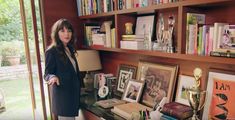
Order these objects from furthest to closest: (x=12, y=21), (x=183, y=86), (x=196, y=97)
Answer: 1. (x=12, y=21)
2. (x=183, y=86)
3. (x=196, y=97)

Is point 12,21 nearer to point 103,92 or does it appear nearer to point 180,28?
point 103,92

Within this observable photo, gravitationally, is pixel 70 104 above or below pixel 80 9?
below

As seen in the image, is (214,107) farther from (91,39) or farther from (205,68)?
(91,39)

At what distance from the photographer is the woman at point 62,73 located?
6.37 feet

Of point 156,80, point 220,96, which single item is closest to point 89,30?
point 156,80

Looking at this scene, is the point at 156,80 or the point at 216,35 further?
the point at 156,80

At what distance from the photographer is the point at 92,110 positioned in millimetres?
1989

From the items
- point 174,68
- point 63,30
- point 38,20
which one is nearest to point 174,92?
point 174,68

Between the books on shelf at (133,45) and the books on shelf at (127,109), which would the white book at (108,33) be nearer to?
the books on shelf at (133,45)

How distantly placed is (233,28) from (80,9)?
1.85 meters

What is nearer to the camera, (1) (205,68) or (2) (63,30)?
(1) (205,68)

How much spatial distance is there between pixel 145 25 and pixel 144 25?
0.05 ft

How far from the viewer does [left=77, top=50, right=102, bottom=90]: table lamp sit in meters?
2.50

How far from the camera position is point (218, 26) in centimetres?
130
